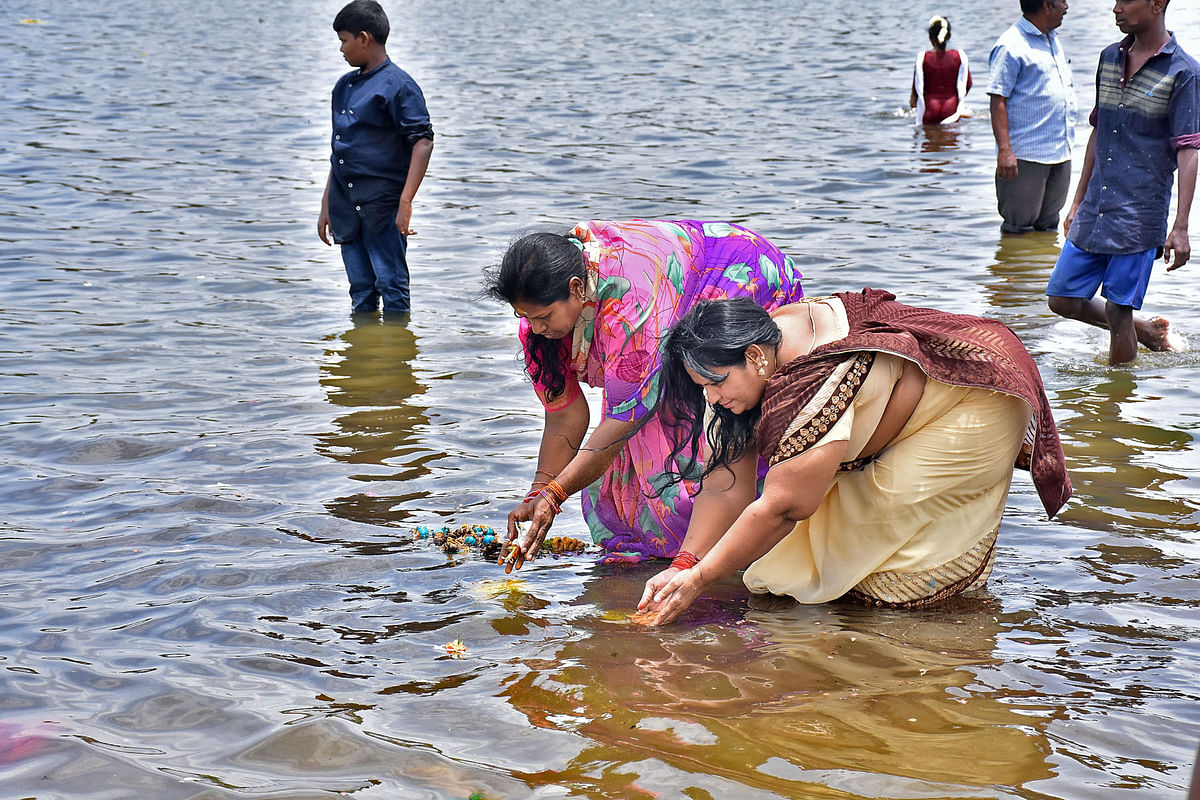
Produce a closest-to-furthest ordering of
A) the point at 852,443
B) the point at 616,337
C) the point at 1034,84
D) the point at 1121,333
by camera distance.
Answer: the point at 852,443
the point at 616,337
the point at 1121,333
the point at 1034,84

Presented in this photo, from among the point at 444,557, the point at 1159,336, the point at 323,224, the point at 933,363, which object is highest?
the point at 323,224

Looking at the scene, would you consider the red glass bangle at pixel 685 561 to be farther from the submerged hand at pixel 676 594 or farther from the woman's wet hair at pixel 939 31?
the woman's wet hair at pixel 939 31

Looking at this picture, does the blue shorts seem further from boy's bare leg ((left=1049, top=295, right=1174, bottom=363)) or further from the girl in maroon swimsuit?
the girl in maroon swimsuit

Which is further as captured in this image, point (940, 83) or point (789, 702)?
point (940, 83)

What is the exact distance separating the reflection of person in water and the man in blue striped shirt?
411 centimetres

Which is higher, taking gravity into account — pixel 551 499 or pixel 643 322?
pixel 643 322

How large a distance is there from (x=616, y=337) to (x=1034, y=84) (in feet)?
17.7

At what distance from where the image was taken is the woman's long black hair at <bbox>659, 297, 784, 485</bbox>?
3.48m

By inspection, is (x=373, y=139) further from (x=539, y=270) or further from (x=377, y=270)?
(x=539, y=270)

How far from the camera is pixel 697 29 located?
83.3 feet

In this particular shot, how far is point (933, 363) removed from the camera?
3.63 meters

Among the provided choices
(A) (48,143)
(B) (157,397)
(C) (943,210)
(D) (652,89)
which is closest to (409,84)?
(B) (157,397)

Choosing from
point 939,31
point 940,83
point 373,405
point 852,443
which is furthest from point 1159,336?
point 940,83

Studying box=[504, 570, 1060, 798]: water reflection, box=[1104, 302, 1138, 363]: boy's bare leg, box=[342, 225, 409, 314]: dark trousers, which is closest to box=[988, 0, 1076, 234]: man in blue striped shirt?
box=[1104, 302, 1138, 363]: boy's bare leg
